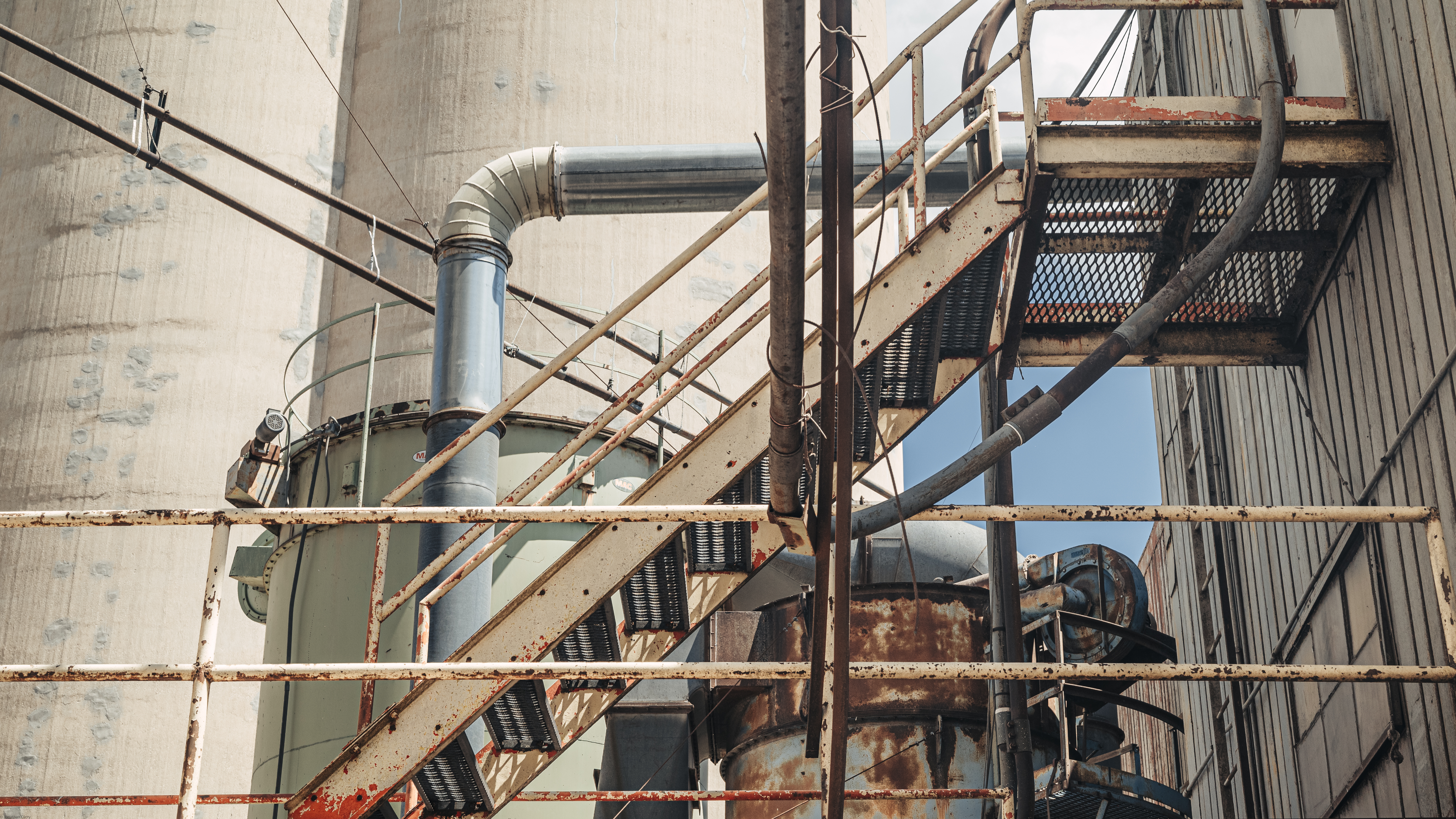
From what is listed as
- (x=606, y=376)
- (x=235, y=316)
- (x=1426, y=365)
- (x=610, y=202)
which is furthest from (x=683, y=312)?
(x=1426, y=365)

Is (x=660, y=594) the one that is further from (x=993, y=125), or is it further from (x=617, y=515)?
(x=993, y=125)

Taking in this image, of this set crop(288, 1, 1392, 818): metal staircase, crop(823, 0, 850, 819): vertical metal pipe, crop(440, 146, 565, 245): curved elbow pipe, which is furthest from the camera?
crop(440, 146, 565, 245): curved elbow pipe

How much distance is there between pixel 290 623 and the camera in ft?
33.1

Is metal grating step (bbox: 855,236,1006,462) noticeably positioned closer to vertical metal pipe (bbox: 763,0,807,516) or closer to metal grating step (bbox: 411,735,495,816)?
vertical metal pipe (bbox: 763,0,807,516)

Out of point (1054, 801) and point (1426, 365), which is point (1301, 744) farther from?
point (1426, 365)

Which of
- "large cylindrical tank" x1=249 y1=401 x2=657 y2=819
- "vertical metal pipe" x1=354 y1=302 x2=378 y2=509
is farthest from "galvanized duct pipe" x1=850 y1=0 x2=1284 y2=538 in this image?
"vertical metal pipe" x1=354 y1=302 x2=378 y2=509

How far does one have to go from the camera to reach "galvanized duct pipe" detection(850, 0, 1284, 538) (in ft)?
20.5

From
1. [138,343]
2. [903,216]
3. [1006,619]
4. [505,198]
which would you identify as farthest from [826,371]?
[138,343]

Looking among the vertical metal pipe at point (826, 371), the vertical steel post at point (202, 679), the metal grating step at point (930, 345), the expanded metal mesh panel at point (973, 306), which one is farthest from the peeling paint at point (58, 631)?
the vertical metal pipe at point (826, 371)

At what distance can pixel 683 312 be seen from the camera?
17.1m

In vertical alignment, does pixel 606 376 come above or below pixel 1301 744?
above

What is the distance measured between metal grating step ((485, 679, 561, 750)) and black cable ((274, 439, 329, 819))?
2.89 m

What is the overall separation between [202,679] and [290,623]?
4.91m

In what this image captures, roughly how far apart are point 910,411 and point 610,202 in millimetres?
3541
